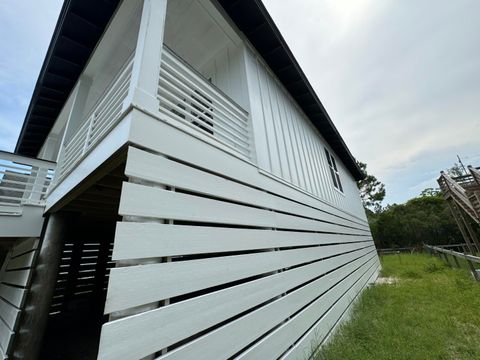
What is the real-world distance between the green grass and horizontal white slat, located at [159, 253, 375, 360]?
80 centimetres

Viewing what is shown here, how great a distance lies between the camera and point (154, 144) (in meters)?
1.41

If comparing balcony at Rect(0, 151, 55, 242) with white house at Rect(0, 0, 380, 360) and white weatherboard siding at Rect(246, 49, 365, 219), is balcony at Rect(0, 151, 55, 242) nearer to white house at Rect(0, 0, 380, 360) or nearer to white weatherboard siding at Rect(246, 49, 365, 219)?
white house at Rect(0, 0, 380, 360)

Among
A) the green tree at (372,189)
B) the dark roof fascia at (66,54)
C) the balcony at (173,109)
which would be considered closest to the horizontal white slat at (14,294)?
the balcony at (173,109)

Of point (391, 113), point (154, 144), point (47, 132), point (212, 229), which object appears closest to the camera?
point (154, 144)

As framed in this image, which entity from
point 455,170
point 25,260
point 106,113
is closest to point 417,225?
point 106,113

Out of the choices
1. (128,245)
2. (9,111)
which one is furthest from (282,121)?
(9,111)

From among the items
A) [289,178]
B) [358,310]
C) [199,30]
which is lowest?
[358,310]

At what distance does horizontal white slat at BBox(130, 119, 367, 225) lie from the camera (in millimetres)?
1376

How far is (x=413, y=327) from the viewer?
3.20 m

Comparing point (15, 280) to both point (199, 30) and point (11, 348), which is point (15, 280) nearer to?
point (11, 348)

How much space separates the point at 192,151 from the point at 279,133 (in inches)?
92.8

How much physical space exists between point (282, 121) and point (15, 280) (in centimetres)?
550

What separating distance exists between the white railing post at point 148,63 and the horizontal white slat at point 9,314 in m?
3.45

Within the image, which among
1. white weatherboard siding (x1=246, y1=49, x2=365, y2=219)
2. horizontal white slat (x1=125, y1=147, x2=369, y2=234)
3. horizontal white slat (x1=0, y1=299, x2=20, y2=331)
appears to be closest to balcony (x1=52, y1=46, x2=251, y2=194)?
horizontal white slat (x1=125, y1=147, x2=369, y2=234)
